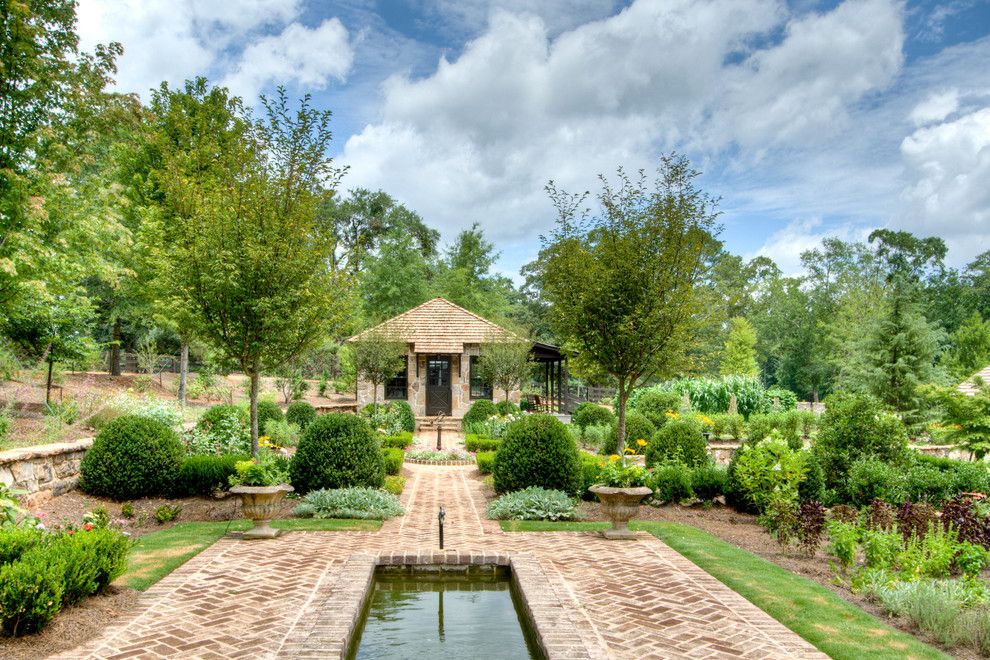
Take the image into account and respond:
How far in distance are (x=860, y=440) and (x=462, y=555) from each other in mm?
7786

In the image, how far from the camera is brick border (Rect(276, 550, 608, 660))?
4.79 meters

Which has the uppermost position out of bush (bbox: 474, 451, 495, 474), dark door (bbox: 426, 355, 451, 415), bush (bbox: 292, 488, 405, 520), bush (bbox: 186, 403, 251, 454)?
dark door (bbox: 426, 355, 451, 415)

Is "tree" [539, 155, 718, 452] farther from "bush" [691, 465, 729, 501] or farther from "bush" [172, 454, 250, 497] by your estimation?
"bush" [172, 454, 250, 497]

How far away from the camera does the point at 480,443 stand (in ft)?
57.5

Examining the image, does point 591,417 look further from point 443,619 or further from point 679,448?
point 443,619

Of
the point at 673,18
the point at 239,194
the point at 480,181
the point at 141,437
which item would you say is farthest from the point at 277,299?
the point at 480,181

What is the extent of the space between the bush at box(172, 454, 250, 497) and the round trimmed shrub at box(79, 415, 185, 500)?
0.46 feet

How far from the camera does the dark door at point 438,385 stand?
89.1 ft

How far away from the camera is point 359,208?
177 feet

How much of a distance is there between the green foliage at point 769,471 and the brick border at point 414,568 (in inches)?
166

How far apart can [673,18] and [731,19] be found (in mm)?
1225

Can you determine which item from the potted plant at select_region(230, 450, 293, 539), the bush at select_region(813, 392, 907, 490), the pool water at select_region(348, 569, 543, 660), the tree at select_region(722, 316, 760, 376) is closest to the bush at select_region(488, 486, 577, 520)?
the pool water at select_region(348, 569, 543, 660)

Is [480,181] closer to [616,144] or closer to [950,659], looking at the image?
[616,144]

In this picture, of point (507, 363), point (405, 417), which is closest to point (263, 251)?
point (507, 363)
